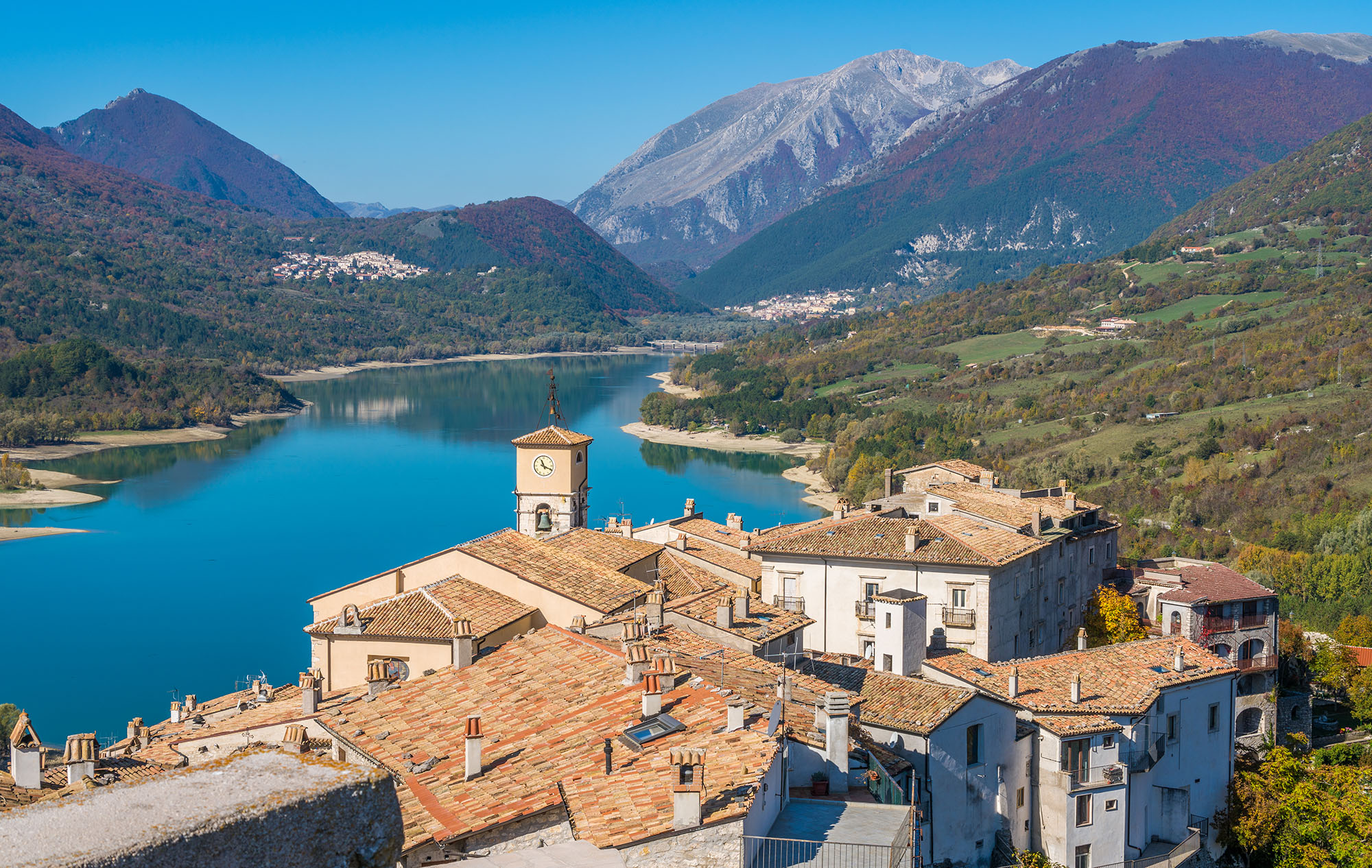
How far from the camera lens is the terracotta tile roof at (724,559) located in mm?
23906

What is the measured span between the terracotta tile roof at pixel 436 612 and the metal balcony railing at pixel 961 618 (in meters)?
6.71

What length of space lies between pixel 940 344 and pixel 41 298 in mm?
94734

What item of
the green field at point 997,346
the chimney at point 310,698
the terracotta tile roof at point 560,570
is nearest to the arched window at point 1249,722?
the terracotta tile roof at point 560,570

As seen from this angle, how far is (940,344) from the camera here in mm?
118062

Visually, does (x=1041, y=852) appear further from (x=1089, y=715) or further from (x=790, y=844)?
(x=790, y=844)

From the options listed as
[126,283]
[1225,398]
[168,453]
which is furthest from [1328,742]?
[126,283]

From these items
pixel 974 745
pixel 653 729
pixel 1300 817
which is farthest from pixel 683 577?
pixel 653 729

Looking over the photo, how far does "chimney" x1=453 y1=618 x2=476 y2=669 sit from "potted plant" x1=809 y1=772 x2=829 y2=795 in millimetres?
5333

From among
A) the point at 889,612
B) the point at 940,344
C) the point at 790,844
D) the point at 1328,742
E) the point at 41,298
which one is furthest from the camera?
the point at 41,298

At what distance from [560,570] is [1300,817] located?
10421 millimetres

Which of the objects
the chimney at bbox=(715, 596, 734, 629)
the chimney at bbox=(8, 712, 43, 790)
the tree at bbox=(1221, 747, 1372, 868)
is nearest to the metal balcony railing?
the tree at bbox=(1221, 747, 1372, 868)

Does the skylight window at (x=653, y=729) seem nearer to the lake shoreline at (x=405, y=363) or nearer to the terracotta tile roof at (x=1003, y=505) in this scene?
the terracotta tile roof at (x=1003, y=505)

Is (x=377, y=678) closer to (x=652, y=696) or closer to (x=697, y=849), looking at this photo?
(x=652, y=696)

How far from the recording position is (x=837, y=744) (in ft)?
35.9
